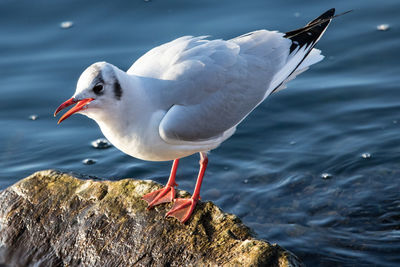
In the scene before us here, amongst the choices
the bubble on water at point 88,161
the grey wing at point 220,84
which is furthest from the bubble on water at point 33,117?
the grey wing at point 220,84

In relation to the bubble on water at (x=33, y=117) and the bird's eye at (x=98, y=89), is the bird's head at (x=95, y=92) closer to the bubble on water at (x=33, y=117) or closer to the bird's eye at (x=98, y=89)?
the bird's eye at (x=98, y=89)

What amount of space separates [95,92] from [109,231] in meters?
Result: 1.04

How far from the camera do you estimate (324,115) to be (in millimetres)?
7621

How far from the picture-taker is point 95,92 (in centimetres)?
452

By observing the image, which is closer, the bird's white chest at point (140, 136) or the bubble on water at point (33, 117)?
the bird's white chest at point (140, 136)

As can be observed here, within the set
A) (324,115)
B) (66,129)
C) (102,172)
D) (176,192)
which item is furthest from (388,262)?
(66,129)

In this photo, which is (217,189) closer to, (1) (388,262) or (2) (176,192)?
(2) (176,192)

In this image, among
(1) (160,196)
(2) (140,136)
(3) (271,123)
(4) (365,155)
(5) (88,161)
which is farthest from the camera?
(3) (271,123)

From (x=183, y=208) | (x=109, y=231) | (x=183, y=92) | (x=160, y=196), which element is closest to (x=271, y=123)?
(x=183, y=92)

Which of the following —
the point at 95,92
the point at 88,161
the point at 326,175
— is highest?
the point at 95,92

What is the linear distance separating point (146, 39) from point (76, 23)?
1228 millimetres

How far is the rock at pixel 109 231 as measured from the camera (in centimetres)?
428

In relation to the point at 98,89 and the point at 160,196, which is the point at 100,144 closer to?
the point at 160,196

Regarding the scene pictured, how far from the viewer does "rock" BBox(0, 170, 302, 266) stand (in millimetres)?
4281
